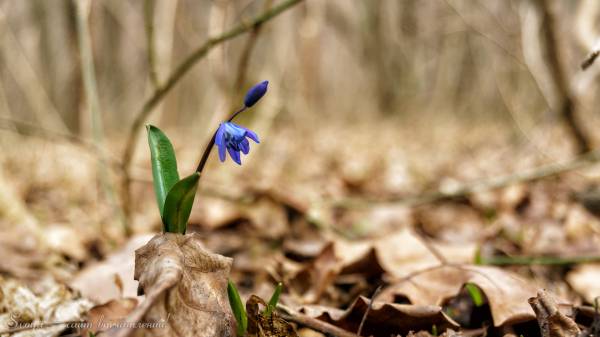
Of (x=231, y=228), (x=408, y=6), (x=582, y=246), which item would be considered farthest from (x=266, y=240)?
(x=408, y=6)

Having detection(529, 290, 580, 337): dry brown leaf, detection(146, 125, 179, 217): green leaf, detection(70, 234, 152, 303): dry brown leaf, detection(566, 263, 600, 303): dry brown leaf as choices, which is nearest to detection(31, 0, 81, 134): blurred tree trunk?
detection(70, 234, 152, 303): dry brown leaf

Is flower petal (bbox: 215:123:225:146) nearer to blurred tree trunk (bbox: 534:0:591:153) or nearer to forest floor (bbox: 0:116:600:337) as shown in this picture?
forest floor (bbox: 0:116:600:337)

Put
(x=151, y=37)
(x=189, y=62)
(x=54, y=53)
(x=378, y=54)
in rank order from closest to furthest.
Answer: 1. (x=189, y=62)
2. (x=151, y=37)
3. (x=54, y=53)
4. (x=378, y=54)

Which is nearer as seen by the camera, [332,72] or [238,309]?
[238,309]

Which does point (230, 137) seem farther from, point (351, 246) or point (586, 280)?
point (586, 280)

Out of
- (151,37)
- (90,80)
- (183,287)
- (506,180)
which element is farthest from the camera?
(506,180)

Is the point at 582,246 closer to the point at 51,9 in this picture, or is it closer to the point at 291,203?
the point at 291,203

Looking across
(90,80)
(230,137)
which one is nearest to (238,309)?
(230,137)

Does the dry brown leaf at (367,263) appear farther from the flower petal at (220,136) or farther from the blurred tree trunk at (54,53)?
the blurred tree trunk at (54,53)
